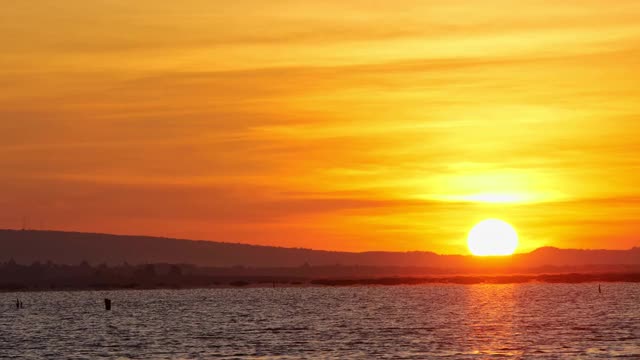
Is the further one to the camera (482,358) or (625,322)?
(625,322)

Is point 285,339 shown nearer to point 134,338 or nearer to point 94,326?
point 134,338

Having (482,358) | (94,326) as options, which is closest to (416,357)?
(482,358)

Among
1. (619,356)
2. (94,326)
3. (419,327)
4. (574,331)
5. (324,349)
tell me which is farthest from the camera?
(94,326)

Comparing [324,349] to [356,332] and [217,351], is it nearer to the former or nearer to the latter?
[217,351]

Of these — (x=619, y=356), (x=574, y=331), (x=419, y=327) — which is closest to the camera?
(x=619, y=356)

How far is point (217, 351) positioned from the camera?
121 meters

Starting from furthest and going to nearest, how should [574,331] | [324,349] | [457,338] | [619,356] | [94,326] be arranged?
1. [94,326]
2. [574,331]
3. [457,338]
4. [324,349]
5. [619,356]

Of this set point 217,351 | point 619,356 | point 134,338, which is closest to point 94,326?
point 134,338

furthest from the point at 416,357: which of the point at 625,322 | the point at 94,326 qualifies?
the point at 94,326

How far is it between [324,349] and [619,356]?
27.0m

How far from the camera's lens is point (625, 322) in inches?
6255

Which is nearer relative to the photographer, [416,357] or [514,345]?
[416,357]

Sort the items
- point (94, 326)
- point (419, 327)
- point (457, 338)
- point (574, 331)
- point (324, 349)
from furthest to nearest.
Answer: point (94, 326) < point (419, 327) < point (574, 331) < point (457, 338) < point (324, 349)

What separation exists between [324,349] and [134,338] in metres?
32.2
